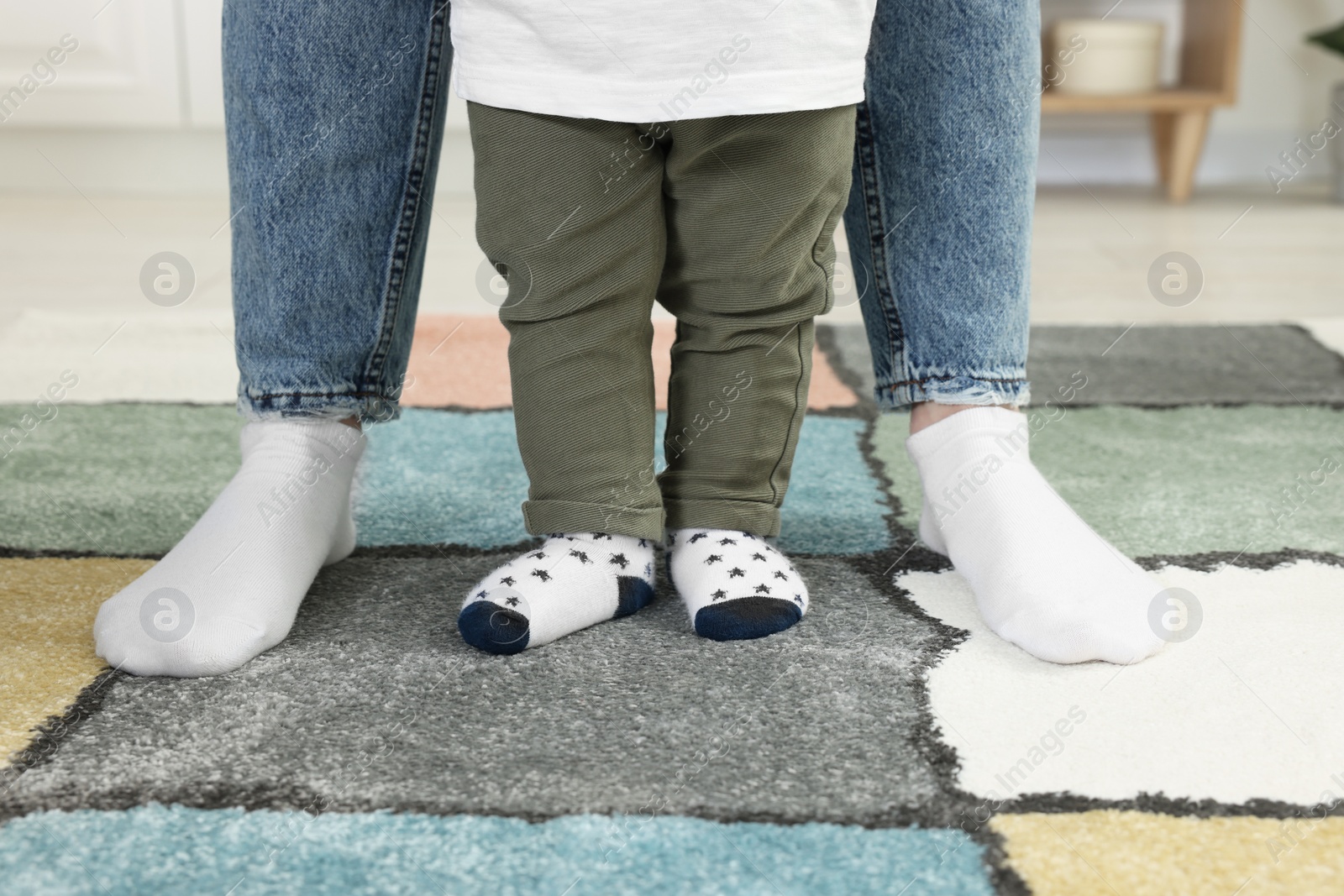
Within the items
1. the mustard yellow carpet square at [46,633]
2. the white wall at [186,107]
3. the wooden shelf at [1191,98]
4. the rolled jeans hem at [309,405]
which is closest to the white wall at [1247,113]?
the white wall at [186,107]

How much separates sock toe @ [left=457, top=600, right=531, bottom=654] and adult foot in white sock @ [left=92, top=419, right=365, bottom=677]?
9cm

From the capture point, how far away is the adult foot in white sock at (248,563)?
552 mm

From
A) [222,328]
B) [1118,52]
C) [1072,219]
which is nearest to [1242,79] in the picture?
[1118,52]

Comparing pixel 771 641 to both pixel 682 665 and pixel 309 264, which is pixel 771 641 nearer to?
pixel 682 665

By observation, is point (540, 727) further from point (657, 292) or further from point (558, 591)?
point (657, 292)

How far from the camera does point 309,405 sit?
67cm

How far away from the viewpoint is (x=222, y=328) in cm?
130

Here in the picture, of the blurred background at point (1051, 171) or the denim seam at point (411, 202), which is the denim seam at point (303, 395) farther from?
the blurred background at point (1051, 171)

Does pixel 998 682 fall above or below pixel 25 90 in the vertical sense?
below

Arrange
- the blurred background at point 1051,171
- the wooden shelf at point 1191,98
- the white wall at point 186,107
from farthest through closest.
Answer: the wooden shelf at point 1191,98 → the white wall at point 186,107 → the blurred background at point 1051,171

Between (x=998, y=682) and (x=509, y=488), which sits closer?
(x=998, y=682)

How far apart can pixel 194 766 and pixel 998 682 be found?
339 millimetres

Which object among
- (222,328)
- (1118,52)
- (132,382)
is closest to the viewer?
(132,382)

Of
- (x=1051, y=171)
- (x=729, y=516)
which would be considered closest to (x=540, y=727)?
(x=729, y=516)
